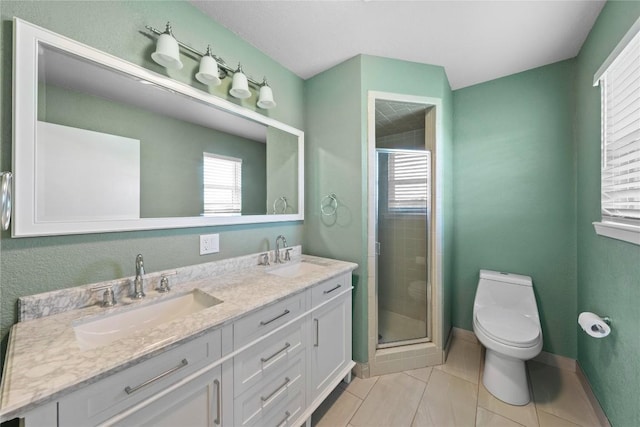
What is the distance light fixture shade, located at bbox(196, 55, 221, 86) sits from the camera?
1.33 metres

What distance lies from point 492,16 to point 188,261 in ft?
7.55

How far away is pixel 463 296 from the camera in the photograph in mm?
2324

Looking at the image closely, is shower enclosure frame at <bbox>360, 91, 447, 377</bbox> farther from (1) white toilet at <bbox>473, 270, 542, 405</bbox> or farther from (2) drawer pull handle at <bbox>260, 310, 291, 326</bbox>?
(2) drawer pull handle at <bbox>260, 310, 291, 326</bbox>

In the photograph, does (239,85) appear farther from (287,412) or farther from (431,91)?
(287,412)

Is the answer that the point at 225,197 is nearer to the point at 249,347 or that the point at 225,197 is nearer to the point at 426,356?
the point at 249,347

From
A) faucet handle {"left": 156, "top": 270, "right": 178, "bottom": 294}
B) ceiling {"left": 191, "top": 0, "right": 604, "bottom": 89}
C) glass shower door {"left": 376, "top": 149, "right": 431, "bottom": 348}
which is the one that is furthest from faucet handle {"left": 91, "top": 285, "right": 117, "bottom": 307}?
glass shower door {"left": 376, "top": 149, "right": 431, "bottom": 348}

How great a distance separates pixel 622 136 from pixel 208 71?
221 centimetres

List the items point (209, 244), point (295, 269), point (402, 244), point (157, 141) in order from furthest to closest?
point (402, 244) → point (295, 269) → point (209, 244) → point (157, 141)

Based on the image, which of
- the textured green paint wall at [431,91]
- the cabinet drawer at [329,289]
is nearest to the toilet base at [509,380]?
the textured green paint wall at [431,91]

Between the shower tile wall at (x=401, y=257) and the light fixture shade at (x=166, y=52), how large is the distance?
1589 millimetres

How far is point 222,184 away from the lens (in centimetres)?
152

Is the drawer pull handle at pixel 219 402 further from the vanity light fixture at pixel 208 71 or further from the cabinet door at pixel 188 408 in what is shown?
the vanity light fixture at pixel 208 71

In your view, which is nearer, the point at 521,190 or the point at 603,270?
the point at 603,270

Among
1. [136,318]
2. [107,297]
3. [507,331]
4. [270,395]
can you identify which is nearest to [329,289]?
[270,395]
